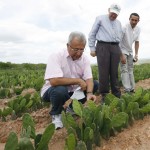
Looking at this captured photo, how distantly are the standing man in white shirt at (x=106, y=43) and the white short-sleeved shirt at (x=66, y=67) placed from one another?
126 cm

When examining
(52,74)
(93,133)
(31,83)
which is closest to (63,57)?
(52,74)

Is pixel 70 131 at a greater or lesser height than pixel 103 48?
lesser

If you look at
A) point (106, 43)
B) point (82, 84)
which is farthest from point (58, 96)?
point (106, 43)

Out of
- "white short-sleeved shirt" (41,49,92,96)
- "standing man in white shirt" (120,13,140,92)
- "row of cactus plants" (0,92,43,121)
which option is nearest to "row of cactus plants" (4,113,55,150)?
"white short-sleeved shirt" (41,49,92,96)

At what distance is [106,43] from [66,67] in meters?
1.58

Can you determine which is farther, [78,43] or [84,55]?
[84,55]

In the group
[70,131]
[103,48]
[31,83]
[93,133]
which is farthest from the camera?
[31,83]

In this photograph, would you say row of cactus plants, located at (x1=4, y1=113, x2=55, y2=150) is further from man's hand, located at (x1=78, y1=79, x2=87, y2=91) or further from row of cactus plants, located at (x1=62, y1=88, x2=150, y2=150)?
man's hand, located at (x1=78, y1=79, x2=87, y2=91)

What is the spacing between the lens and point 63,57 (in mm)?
4031

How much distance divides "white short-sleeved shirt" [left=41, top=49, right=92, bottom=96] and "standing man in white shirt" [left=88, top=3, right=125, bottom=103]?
1263 mm

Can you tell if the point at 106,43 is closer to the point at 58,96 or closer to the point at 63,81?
the point at 63,81

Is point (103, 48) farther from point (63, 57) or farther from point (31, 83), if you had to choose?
point (31, 83)

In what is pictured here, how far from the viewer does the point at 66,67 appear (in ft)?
13.5

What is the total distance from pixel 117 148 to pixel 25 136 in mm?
1002
